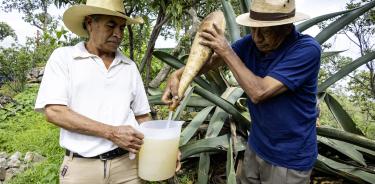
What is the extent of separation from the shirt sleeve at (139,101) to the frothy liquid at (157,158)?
389 mm

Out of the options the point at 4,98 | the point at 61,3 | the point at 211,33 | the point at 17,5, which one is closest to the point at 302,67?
the point at 211,33

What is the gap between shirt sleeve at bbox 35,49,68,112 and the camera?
1.80 m

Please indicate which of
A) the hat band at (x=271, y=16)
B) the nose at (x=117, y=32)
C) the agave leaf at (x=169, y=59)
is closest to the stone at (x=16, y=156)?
the agave leaf at (x=169, y=59)

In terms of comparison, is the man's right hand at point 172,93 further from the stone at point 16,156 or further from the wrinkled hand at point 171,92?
the stone at point 16,156

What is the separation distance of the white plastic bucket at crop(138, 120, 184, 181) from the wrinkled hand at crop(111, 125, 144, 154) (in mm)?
31

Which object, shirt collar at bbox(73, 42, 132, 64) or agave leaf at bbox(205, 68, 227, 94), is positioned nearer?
shirt collar at bbox(73, 42, 132, 64)

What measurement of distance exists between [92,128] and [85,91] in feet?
0.74

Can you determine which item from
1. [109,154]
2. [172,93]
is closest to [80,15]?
[172,93]

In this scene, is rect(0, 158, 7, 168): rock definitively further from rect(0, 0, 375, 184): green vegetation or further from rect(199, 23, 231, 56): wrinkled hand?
rect(199, 23, 231, 56): wrinkled hand

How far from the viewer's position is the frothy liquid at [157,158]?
5.86ft

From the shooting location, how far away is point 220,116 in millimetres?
2977

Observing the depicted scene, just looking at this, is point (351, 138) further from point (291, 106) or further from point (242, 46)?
point (242, 46)

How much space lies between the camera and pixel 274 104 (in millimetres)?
1874

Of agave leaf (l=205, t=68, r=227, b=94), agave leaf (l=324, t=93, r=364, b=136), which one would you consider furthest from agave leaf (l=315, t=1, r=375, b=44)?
agave leaf (l=205, t=68, r=227, b=94)
